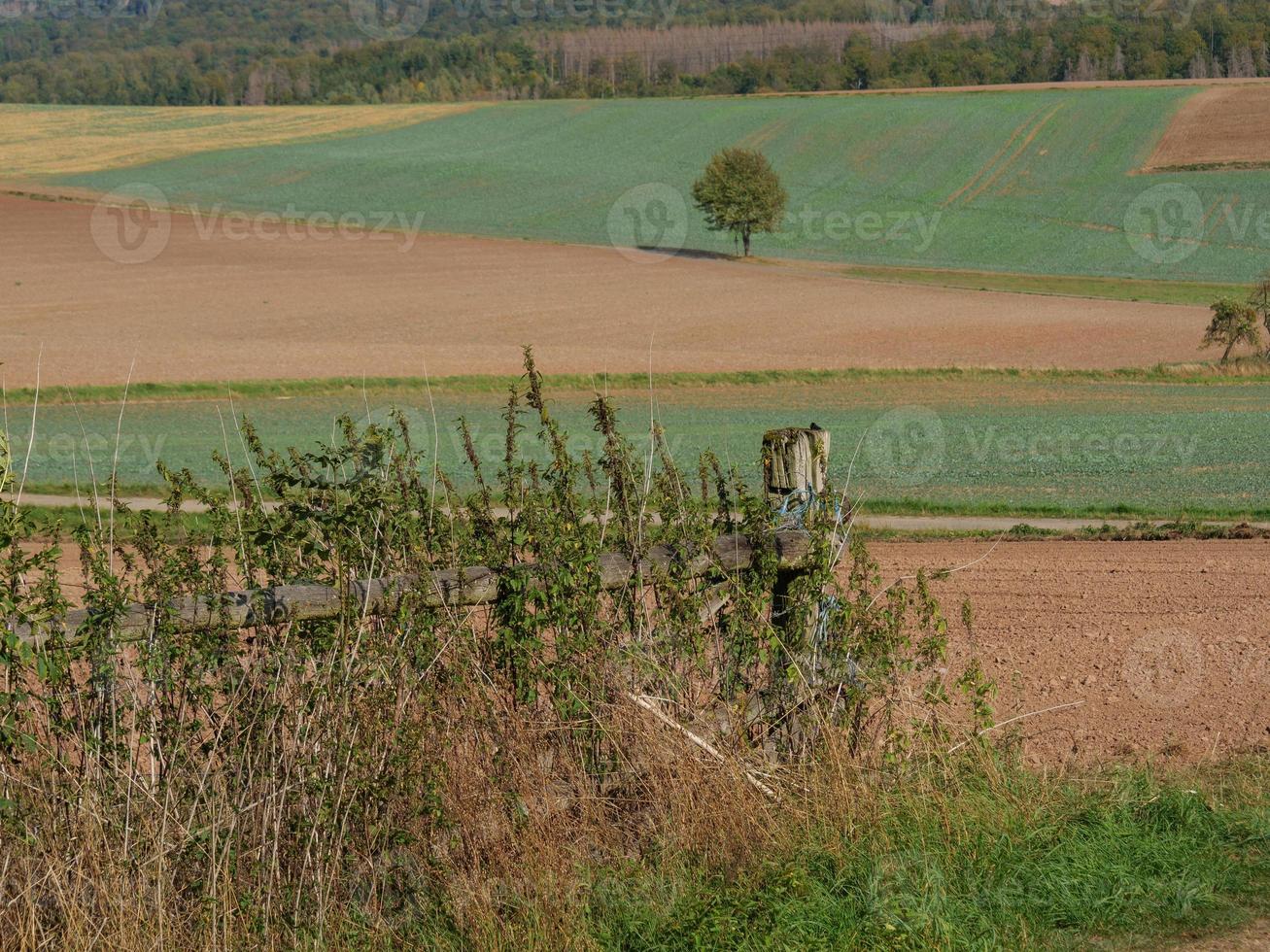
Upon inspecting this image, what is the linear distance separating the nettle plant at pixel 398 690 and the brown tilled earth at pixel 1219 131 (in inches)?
3011

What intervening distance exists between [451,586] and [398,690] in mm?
556

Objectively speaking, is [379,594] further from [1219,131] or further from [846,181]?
[1219,131]

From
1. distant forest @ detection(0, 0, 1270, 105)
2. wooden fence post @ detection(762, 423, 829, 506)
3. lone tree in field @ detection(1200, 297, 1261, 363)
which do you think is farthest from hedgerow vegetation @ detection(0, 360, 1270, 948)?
distant forest @ detection(0, 0, 1270, 105)

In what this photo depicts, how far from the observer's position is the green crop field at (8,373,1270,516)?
18766 mm

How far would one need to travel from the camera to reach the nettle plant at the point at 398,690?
5.43 m

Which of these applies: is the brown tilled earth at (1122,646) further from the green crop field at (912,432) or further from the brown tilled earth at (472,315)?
the brown tilled earth at (472,315)

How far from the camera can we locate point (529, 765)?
20.3ft

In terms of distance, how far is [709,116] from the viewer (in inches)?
3907

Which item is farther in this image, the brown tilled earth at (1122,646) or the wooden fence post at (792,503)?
the brown tilled earth at (1122,646)

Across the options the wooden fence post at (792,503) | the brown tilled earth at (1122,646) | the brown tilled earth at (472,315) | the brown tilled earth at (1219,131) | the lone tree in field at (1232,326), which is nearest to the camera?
the wooden fence post at (792,503)

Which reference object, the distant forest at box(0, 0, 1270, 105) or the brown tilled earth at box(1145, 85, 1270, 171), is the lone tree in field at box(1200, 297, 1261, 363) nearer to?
the brown tilled earth at box(1145, 85, 1270, 171)

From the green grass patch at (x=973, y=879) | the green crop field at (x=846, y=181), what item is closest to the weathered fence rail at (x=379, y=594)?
the green grass patch at (x=973, y=879)

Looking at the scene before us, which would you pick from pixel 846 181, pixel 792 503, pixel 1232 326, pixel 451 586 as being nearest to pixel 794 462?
pixel 792 503

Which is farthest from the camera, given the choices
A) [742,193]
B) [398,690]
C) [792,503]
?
[742,193]
